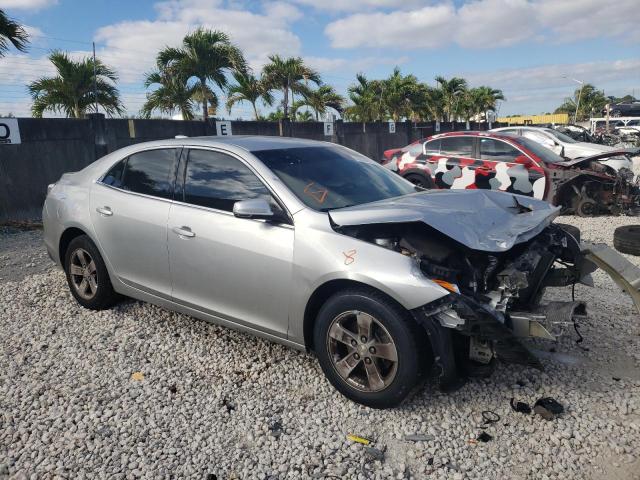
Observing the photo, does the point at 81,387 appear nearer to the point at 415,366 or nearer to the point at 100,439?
the point at 100,439

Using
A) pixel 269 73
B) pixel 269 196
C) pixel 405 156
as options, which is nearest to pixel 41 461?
pixel 269 196

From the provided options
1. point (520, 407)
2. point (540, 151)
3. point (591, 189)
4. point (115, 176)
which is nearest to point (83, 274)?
point (115, 176)

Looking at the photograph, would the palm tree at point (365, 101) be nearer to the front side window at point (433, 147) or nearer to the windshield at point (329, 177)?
the front side window at point (433, 147)

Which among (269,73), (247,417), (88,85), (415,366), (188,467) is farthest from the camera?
(269,73)

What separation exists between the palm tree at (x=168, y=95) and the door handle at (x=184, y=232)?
17059 mm

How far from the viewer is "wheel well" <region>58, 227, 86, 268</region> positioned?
492 cm

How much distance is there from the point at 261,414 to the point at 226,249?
3.78ft

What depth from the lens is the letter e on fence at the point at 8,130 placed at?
9727mm

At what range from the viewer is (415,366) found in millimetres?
3006

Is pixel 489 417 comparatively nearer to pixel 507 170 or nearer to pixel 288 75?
pixel 507 170

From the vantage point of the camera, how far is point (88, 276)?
4.87 metres

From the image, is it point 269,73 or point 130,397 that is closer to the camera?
point 130,397

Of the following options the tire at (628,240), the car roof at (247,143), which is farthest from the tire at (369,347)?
the tire at (628,240)

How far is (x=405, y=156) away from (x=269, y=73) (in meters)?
15.0
